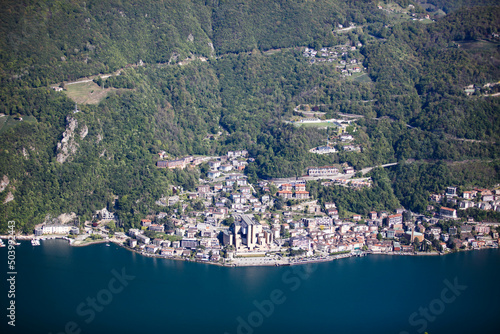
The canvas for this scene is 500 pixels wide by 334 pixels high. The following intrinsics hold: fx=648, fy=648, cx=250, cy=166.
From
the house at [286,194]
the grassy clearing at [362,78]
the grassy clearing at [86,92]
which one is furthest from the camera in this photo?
the grassy clearing at [362,78]

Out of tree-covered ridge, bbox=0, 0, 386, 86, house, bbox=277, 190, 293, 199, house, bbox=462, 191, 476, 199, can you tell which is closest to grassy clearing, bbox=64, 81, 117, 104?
tree-covered ridge, bbox=0, 0, 386, 86

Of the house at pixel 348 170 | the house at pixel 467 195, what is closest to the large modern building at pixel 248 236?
the house at pixel 348 170

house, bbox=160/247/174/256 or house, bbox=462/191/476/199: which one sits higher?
house, bbox=462/191/476/199

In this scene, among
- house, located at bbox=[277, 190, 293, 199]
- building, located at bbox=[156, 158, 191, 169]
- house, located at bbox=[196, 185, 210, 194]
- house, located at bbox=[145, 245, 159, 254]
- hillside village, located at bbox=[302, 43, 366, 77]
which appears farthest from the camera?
hillside village, located at bbox=[302, 43, 366, 77]

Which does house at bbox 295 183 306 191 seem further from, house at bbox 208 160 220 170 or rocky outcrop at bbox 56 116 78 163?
rocky outcrop at bbox 56 116 78 163

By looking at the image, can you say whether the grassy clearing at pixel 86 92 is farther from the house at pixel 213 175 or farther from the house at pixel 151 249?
Answer: the house at pixel 151 249

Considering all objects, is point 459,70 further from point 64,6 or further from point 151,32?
point 64,6

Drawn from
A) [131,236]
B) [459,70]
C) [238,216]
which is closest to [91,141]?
[131,236]
